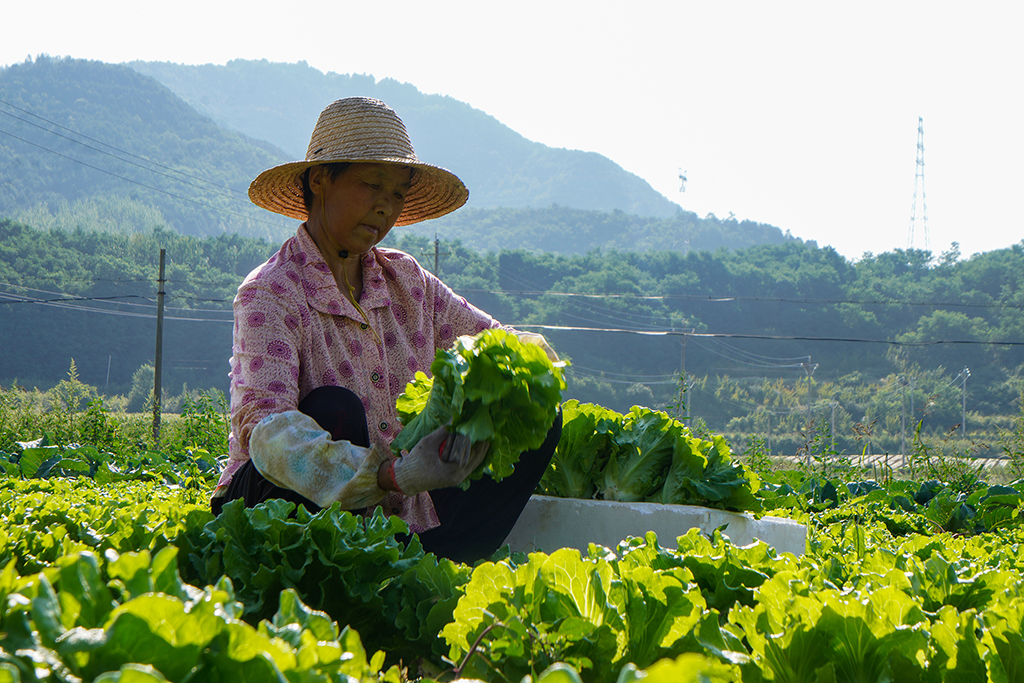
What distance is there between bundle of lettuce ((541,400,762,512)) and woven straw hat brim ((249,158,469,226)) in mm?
1092

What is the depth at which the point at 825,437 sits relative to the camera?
5.55 meters

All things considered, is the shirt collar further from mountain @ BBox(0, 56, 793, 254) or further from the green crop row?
mountain @ BBox(0, 56, 793, 254)

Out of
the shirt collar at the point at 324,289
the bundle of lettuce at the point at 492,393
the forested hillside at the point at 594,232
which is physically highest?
the forested hillside at the point at 594,232

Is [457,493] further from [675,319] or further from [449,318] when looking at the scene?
[675,319]

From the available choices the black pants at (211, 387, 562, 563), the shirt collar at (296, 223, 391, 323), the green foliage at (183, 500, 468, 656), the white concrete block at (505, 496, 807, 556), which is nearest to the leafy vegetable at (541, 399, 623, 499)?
the white concrete block at (505, 496, 807, 556)

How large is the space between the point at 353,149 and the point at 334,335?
69 cm

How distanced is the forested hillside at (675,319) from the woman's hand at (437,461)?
4944cm

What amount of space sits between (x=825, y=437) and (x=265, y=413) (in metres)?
4.22

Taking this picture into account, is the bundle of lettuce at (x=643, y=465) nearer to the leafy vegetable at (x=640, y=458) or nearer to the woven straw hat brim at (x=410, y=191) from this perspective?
the leafy vegetable at (x=640, y=458)

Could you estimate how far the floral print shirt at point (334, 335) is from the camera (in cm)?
266

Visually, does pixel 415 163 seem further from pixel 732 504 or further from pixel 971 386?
pixel 971 386

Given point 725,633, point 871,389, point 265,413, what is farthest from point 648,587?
point 871,389

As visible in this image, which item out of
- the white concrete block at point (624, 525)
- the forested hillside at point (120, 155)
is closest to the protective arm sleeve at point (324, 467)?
the white concrete block at point (624, 525)

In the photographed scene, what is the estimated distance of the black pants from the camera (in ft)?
8.53
